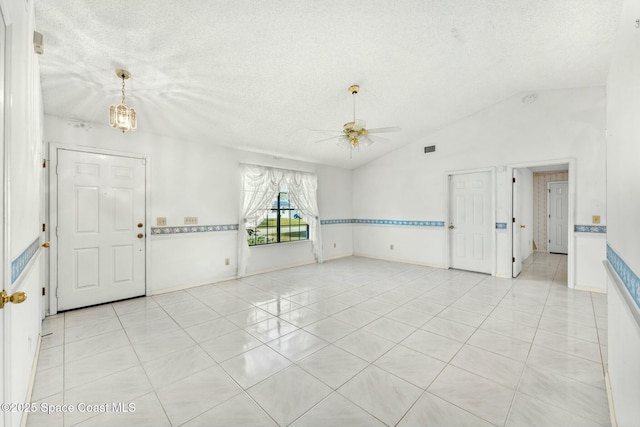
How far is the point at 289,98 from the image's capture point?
3736 millimetres

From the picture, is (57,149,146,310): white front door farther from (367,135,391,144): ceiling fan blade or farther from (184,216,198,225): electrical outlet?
(367,135,391,144): ceiling fan blade

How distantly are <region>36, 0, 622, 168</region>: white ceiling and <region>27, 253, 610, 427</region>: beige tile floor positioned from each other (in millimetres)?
2609

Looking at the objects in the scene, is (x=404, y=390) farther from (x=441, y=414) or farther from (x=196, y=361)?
(x=196, y=361)

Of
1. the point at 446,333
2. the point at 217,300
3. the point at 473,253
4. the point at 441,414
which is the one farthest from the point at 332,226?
the point at 441,414

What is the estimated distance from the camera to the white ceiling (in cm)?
229

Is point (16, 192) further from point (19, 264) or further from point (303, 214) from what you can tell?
point (303, 214)

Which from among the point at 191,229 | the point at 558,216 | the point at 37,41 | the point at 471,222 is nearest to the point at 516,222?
the point at 471,222

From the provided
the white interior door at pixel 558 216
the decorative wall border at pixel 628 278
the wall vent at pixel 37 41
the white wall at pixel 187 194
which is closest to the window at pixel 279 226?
the white wall at pixel 187 194

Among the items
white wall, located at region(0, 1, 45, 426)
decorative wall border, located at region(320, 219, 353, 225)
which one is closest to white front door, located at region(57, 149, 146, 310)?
white wall, located at region(0, 1, 45, 426)

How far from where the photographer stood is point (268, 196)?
17.7ft

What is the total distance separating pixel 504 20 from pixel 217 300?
467 cm

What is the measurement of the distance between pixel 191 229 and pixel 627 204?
4771mm

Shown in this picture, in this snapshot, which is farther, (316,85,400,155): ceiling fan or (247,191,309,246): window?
(247,191,309,246): window

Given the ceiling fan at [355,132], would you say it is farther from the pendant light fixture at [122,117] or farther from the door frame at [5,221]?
the door frame at [5,221]
